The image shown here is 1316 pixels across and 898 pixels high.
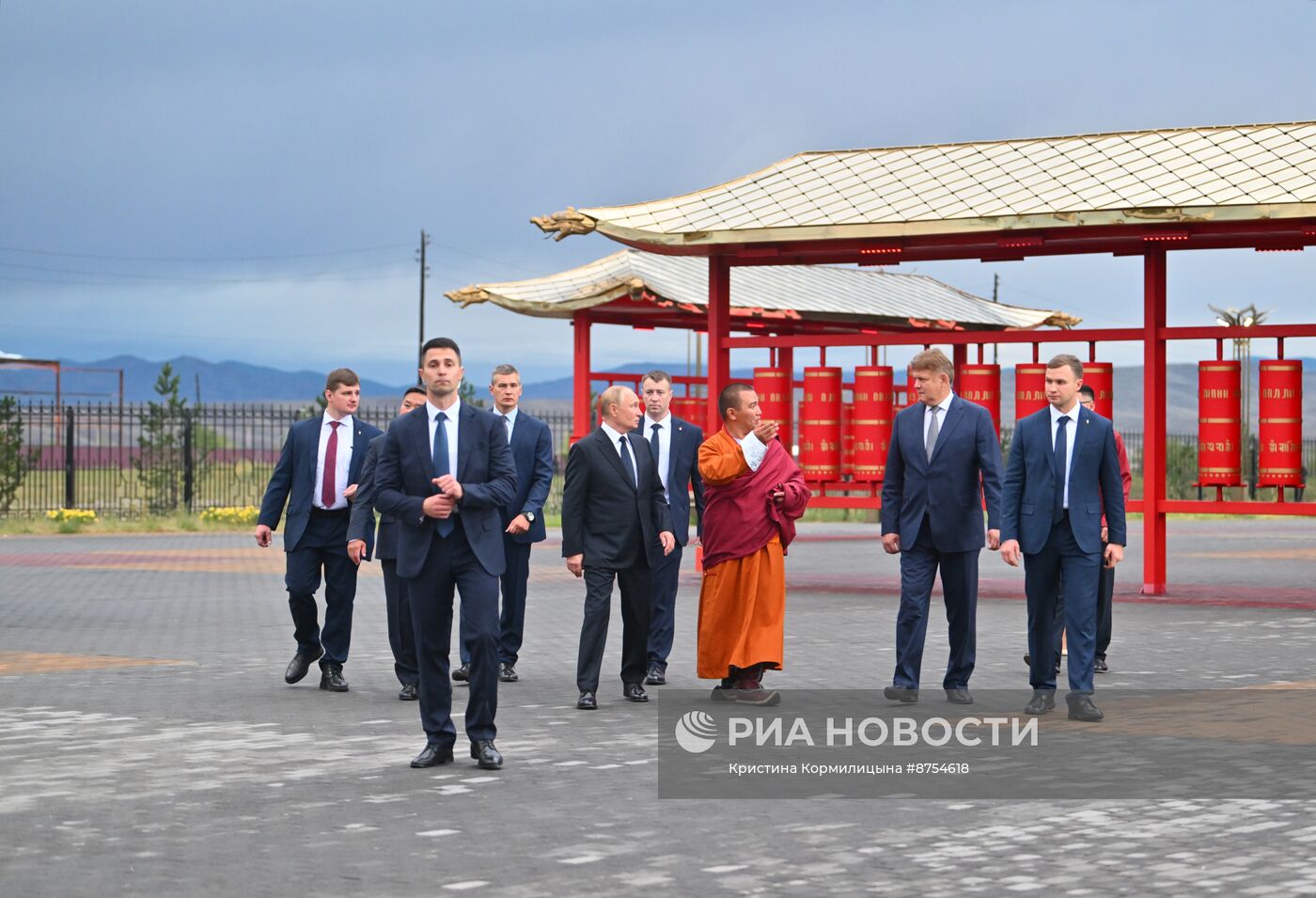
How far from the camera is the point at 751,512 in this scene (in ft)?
33.2

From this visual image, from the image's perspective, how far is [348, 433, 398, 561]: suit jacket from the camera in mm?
10180

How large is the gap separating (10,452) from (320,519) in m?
24.0

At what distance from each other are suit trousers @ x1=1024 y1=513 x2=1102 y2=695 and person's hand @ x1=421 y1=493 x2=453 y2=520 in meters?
3.17

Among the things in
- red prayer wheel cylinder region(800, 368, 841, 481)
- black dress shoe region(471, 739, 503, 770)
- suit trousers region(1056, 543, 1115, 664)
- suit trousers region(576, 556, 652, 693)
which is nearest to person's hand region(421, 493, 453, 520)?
black dress shoe region(471, 739, 503, 770)

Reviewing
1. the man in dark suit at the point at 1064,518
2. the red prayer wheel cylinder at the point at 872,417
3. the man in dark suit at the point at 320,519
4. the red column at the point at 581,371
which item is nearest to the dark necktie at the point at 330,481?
the man in dark suit at the point at 320,519

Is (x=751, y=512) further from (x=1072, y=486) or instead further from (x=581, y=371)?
(x=581, y=371)

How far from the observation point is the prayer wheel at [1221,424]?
57.7 feet

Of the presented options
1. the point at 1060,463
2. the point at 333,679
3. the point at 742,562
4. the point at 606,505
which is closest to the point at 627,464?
the point at 606,505

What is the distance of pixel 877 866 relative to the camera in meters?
6.07

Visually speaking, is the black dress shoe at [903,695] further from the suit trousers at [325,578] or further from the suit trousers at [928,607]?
the suit trousers at [325,578]

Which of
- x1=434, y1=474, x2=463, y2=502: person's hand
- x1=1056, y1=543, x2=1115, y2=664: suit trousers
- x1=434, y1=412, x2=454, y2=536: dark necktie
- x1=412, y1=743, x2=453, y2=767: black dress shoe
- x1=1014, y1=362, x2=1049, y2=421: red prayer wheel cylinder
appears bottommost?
x1=412, y1=743, x2=453, y2=767: black dress shoe

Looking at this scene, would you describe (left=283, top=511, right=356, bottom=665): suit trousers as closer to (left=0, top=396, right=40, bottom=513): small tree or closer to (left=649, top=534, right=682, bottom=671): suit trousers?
(left=649, top=534, right=682, bottom=671): suit trousers

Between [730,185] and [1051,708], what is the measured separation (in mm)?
11261

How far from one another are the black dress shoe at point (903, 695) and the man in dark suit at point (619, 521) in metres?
1.47
